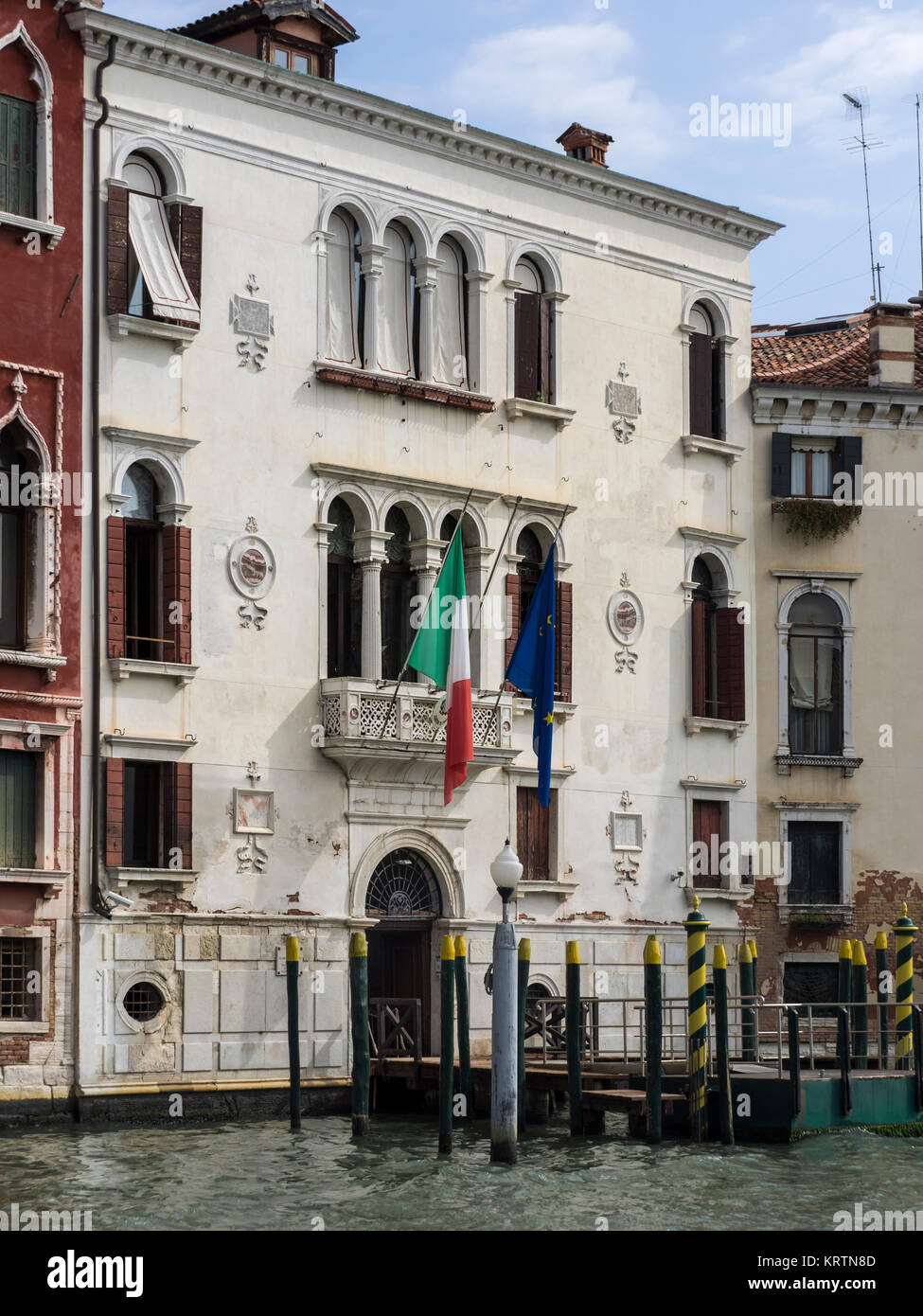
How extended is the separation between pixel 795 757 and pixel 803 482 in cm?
363

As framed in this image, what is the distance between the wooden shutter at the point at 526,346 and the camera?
2806 cm

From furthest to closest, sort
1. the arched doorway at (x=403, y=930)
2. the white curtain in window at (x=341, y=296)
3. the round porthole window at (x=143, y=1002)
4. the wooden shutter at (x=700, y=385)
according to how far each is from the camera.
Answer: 1. the wooden shutter at (x=700, y=385)
2. the arched doorway at (x=403, y=930)
3. the white curtain in window at (x=341, y=296)
4. the round porthole window at (x=143, y=1002)

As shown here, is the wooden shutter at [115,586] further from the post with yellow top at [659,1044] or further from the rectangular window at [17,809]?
the post with yellow top at [659,1044]

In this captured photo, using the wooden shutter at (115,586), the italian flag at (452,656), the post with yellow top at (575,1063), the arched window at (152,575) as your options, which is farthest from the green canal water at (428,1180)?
the arched window at (152,575)

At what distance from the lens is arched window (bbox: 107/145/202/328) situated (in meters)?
24.2

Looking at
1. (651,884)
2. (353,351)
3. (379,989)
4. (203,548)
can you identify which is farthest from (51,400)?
(651,884)

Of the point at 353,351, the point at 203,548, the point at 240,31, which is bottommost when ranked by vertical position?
the point at 203,548

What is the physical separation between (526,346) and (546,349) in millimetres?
400

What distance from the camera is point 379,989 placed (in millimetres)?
26672

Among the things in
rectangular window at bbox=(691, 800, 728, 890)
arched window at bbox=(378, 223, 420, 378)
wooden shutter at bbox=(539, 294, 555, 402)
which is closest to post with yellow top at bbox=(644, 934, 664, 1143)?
rectangular window at bbox=(691, 800, 728, 890)

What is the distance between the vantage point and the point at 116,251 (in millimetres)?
24141

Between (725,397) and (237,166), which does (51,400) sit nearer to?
(237,166)

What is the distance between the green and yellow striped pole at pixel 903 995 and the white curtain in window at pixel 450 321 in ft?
26.4

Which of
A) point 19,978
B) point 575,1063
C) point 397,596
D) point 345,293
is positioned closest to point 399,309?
point 345,293
